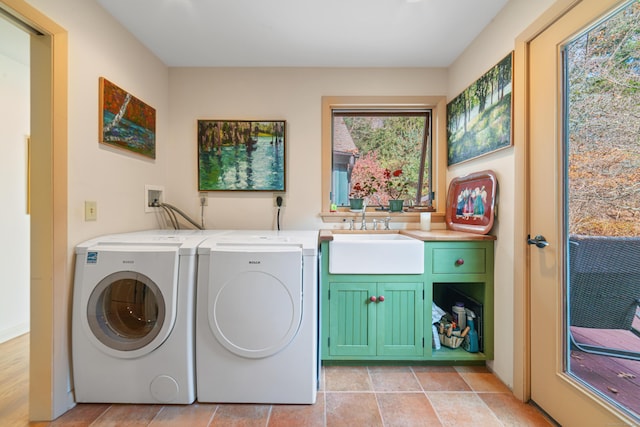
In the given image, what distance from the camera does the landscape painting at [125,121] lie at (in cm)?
183

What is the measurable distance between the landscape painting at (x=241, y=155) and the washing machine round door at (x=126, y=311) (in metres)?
1.14

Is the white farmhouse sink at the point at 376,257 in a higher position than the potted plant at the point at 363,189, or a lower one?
lower

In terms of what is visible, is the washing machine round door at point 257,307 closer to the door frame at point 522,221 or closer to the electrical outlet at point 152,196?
the electrical outlet at point 152,196

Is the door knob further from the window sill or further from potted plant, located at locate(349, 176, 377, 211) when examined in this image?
potted plant, located at locate(349, 176, 377, 211)

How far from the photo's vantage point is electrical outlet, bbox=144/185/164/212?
7.52ft

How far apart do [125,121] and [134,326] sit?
1.37 metres

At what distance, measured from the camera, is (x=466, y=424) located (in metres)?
1.50

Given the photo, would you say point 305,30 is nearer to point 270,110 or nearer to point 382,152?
point 270,110

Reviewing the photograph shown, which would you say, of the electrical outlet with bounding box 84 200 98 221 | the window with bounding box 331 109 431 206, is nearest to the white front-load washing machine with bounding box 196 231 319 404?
the electrical outlet with bounding box 84 200 98 221

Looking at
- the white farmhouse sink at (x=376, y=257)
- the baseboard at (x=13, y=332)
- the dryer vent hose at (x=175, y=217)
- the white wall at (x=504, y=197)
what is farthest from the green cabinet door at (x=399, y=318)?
the baseboard at (x=13, y=332)

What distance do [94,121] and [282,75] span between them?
148 centimetres

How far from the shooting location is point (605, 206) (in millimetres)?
1252

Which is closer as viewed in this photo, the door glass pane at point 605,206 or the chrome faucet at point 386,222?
the door glass pane at point 605,206

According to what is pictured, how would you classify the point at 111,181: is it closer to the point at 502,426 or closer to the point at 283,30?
the point at 283,30
